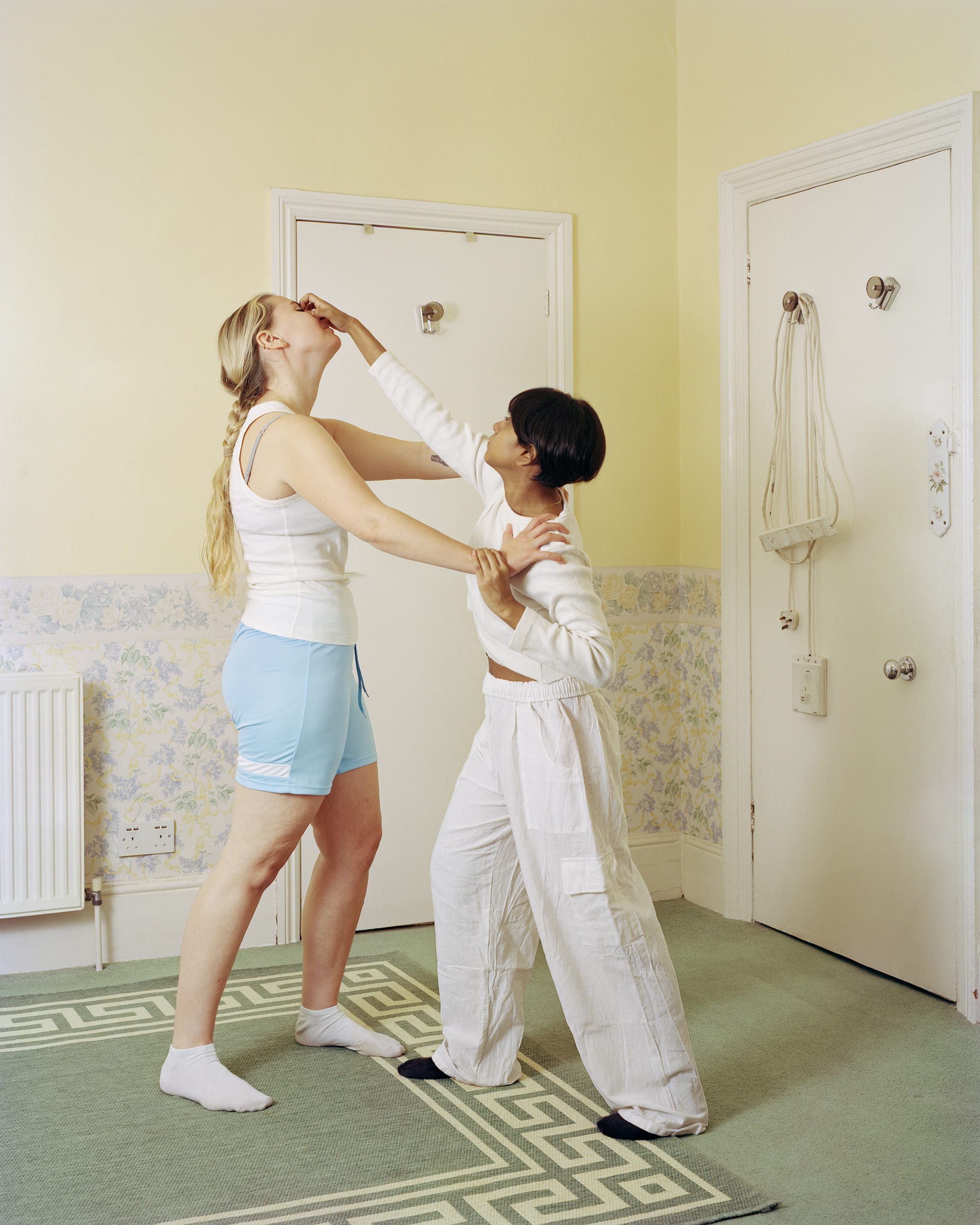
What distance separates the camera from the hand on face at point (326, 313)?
91.7 inches

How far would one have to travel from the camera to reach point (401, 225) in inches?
130

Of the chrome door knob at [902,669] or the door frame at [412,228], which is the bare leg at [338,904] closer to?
the door frame at [412,228]

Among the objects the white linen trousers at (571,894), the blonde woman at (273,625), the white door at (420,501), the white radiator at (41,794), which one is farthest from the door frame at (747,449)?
the white radiator at (41,794)

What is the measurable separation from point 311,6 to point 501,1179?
2911 millimetres

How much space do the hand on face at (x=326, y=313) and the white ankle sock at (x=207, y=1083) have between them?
143 centimetres

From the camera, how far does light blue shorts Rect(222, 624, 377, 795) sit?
2.19 meters

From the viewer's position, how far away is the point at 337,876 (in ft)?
7.97

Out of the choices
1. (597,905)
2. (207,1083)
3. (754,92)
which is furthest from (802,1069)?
(754,92)

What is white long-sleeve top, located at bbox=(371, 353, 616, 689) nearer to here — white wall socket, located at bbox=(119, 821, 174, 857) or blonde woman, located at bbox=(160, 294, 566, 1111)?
blonde woman, located at bbox=(160, 294, 566, 1111)

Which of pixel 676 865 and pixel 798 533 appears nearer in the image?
pixel 798 533

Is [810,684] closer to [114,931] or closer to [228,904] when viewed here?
[228,904]

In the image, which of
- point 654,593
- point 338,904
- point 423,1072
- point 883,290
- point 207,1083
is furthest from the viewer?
point 654,593

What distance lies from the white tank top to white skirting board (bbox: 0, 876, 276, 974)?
1201 mm

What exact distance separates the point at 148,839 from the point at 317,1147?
51.3 inches
